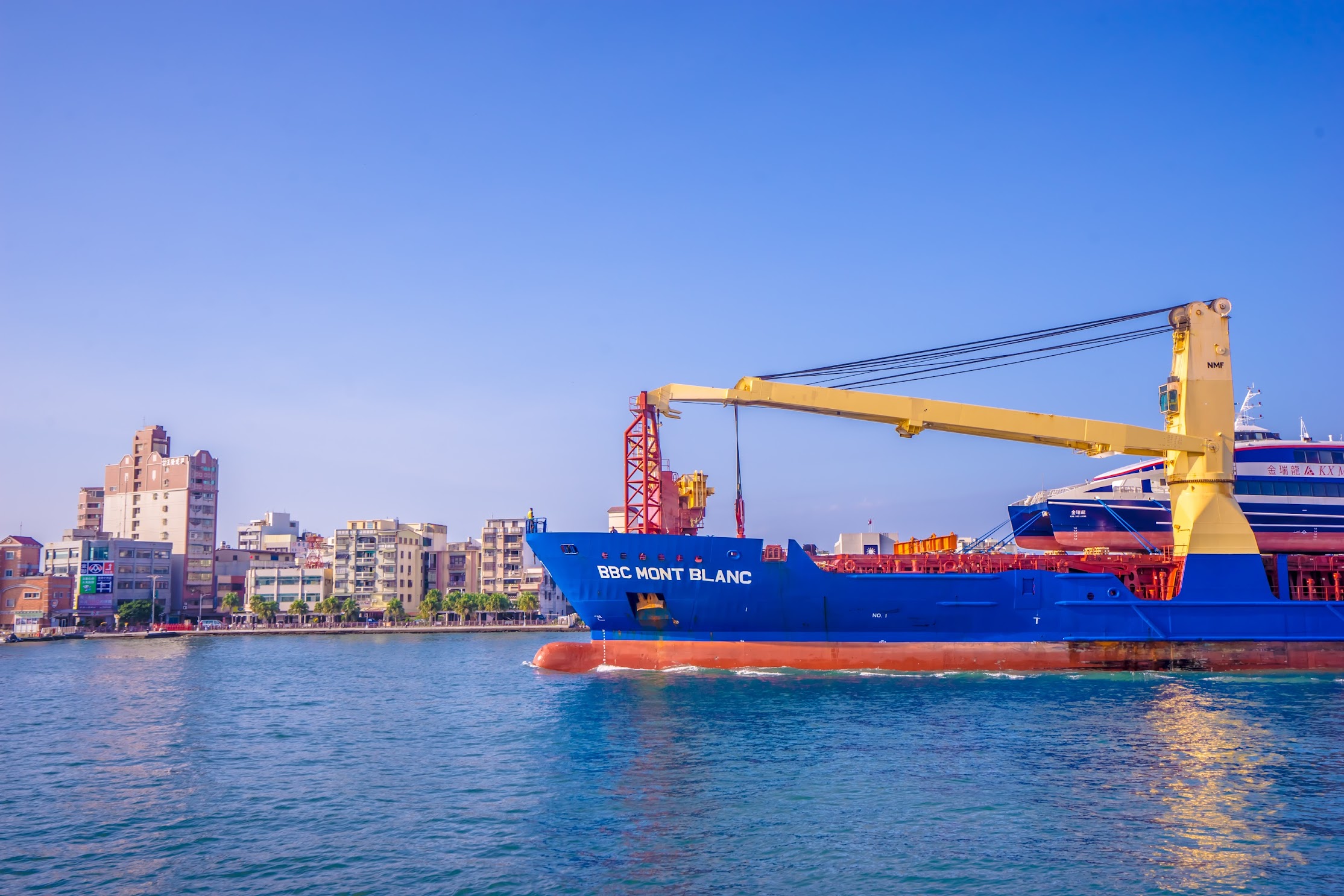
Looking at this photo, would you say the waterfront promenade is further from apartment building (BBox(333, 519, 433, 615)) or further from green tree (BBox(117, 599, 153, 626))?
apartment building (BBox(333, 519, 433, 615))

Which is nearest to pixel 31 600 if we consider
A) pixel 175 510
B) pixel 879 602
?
pixel 175 510

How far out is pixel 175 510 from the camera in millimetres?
87562

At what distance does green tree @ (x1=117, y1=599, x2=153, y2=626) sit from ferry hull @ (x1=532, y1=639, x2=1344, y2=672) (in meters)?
64.7

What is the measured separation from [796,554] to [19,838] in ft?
62.8

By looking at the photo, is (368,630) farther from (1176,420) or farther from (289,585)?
(1176,420)

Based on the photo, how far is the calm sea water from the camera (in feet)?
35.3

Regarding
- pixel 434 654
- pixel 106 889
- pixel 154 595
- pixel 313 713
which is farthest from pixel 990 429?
pixel 154 595

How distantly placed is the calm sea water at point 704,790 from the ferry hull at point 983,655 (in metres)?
0.86

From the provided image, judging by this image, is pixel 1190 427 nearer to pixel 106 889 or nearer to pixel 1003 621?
pixel 1003 621

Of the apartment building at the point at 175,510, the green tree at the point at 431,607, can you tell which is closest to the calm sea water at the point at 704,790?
the green tree at the point at 431,607

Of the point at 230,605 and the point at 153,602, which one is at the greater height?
the point at 153,602

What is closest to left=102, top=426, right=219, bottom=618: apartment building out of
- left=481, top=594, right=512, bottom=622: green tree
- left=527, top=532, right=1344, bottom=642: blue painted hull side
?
left=481, top=594, right=512, bottom=622: green tree

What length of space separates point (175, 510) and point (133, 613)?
13965 mm

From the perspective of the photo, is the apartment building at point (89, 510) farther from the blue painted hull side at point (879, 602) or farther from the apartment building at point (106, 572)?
the blue painted hull side at point (879, 602)
